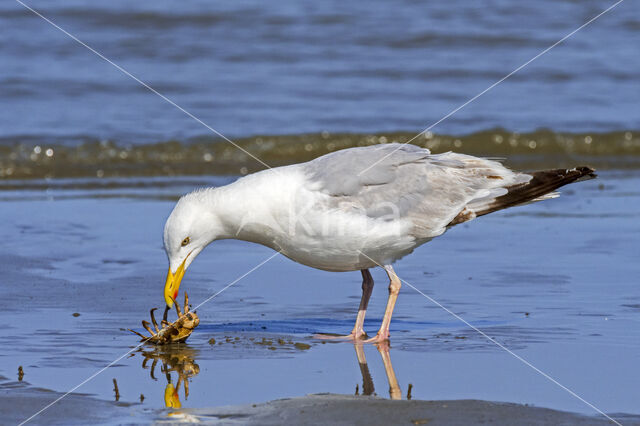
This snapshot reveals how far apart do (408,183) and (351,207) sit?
0.44m

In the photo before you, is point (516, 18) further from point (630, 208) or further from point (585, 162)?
point (630, 208)

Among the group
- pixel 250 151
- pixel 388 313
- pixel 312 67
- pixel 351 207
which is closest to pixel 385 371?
pixel 388 313

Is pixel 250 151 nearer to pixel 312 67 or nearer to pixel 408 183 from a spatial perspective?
pixel 312 67

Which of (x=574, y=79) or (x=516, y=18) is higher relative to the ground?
(x=516, y=18)

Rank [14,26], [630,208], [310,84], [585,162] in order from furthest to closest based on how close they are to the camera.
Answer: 1. [14,26]
2. [310,84]
3. [585,162]
4. [630,208]

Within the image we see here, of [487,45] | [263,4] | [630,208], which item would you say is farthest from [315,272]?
[263,4]

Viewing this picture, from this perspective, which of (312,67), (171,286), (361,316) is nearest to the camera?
(171,286)

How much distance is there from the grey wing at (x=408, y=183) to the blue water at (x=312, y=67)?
6.48 m

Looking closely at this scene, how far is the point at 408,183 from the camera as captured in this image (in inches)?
225

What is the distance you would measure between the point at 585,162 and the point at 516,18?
277 inches

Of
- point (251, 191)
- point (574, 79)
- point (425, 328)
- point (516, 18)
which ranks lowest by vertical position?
point (425, 328)

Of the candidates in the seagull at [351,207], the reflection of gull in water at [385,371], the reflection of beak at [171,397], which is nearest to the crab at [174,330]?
the seagull at [351,207]

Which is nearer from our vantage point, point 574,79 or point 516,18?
point 574,79

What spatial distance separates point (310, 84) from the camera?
1434 centimetres
